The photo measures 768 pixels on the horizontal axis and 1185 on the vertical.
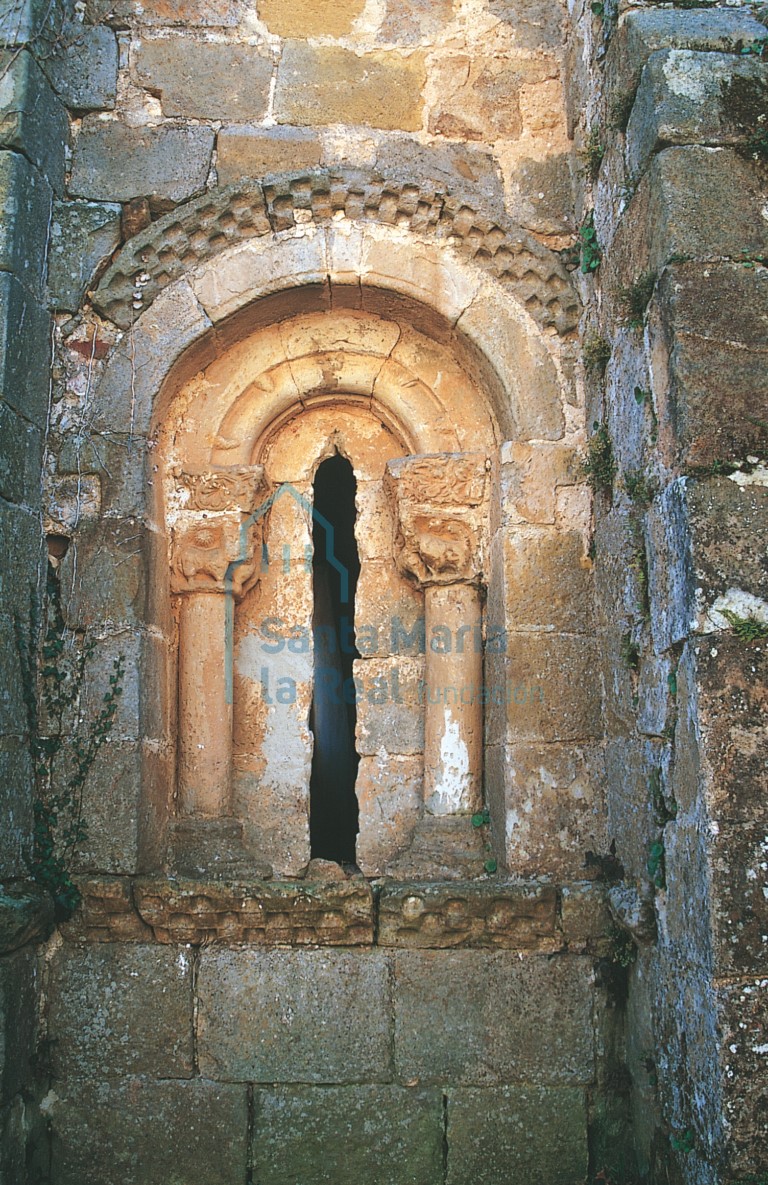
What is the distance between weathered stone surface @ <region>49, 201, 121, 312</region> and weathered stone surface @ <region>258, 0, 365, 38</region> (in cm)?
128

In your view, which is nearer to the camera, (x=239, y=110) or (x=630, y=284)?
(x=630, y=284)

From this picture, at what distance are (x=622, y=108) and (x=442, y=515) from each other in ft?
6.27

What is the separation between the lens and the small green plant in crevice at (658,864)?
3.99 m

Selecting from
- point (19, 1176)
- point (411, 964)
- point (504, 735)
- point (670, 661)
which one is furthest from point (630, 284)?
point (19, 1176)

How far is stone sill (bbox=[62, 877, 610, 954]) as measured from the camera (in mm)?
4465

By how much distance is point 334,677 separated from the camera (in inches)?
248

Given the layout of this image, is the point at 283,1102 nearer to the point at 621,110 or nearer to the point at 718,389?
the point at 718,389

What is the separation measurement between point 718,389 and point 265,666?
2532 millimetres

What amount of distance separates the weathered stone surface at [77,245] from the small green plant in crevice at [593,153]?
7.24 feet

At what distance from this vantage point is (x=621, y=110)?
14.8 ft

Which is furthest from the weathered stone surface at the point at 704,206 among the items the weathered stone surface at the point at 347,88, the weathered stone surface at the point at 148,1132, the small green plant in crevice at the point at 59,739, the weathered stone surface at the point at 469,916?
the weathered stone surface at the point at 148,1132

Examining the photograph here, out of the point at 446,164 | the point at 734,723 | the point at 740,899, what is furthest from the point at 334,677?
the point at 740,899

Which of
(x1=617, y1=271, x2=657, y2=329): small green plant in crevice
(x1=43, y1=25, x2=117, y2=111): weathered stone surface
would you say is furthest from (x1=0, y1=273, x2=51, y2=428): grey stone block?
(x1=617, y1=271, x2=657, y2=329): small green plant in crevice

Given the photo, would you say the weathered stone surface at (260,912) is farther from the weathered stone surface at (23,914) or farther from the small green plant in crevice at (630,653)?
the small green plant in crevice at (630,653)
